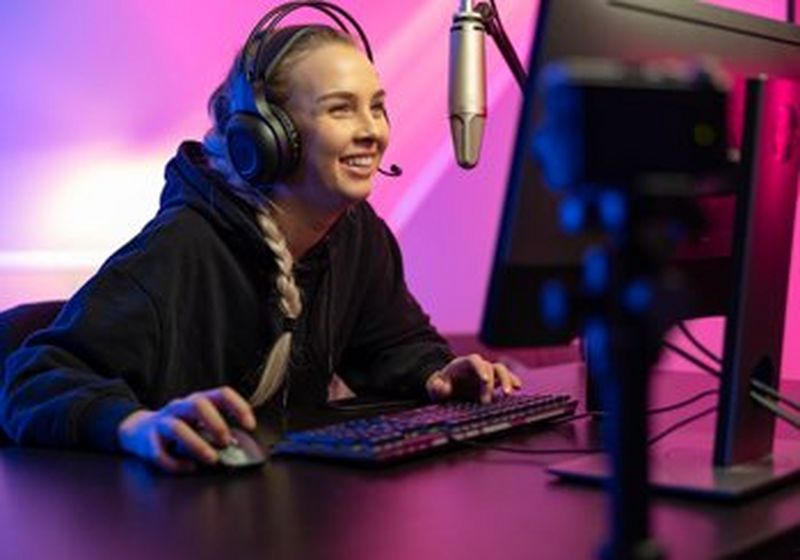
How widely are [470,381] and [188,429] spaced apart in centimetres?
47

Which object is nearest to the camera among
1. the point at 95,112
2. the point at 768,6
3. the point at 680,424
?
the point at 680,424

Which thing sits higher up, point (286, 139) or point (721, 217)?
point (286, 139)

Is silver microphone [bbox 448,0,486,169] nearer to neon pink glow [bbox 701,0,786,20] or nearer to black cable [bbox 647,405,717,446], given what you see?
black cable [bbox 647,405,717,446]

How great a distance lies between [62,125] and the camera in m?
1.99

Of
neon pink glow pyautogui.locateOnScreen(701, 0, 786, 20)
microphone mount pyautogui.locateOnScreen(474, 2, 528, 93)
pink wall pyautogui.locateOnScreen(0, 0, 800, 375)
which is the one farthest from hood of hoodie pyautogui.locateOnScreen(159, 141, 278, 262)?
neon pink glow pyautogui.locateOnScreen(701, 0, 786, 20)

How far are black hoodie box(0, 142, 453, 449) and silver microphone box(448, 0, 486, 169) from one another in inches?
11.8

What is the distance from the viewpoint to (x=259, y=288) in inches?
59.4

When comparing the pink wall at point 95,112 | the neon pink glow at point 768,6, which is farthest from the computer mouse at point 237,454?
the neon pink glow at point 768,6

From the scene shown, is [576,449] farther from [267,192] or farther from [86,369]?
[267,192]

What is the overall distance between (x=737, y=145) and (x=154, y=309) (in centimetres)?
74

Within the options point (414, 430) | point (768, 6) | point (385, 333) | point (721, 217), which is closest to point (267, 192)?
point (385, 333)

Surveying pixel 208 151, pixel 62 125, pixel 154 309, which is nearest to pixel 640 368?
pixel 154 309

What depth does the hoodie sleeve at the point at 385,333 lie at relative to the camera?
1596mm

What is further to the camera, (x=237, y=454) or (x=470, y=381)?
(x=470, y=381)
